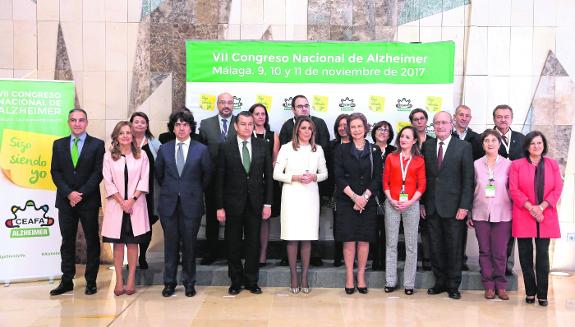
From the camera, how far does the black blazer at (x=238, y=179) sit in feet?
15.7

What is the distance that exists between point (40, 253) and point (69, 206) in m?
0.74

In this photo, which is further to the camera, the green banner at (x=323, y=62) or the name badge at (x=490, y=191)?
the green banner at (x=323, y=62)

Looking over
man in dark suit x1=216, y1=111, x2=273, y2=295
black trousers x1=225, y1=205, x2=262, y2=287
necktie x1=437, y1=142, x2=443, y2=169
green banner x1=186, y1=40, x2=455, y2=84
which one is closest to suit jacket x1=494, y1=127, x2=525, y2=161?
necktie x1=437, y1=142, x2=443, y2=169

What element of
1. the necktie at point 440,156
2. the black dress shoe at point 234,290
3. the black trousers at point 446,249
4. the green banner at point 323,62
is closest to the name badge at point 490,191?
the black trousers at point 446,249

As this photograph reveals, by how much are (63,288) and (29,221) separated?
31.3 inches

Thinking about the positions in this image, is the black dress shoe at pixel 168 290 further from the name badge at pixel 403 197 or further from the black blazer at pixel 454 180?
the black blazer at pixel 454 180

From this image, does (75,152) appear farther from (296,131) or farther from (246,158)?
(296,131)

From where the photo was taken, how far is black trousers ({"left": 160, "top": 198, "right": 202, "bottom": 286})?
4.77 meters

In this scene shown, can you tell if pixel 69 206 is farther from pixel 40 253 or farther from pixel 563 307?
pixel 563 307

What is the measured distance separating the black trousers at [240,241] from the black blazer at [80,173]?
120cm

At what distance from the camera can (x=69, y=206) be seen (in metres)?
4.89

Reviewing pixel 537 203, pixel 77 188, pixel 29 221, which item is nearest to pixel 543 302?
pixel 537 203

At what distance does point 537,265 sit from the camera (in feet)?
14.9

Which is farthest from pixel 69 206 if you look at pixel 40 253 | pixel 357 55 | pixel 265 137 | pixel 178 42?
pixel 357 55
